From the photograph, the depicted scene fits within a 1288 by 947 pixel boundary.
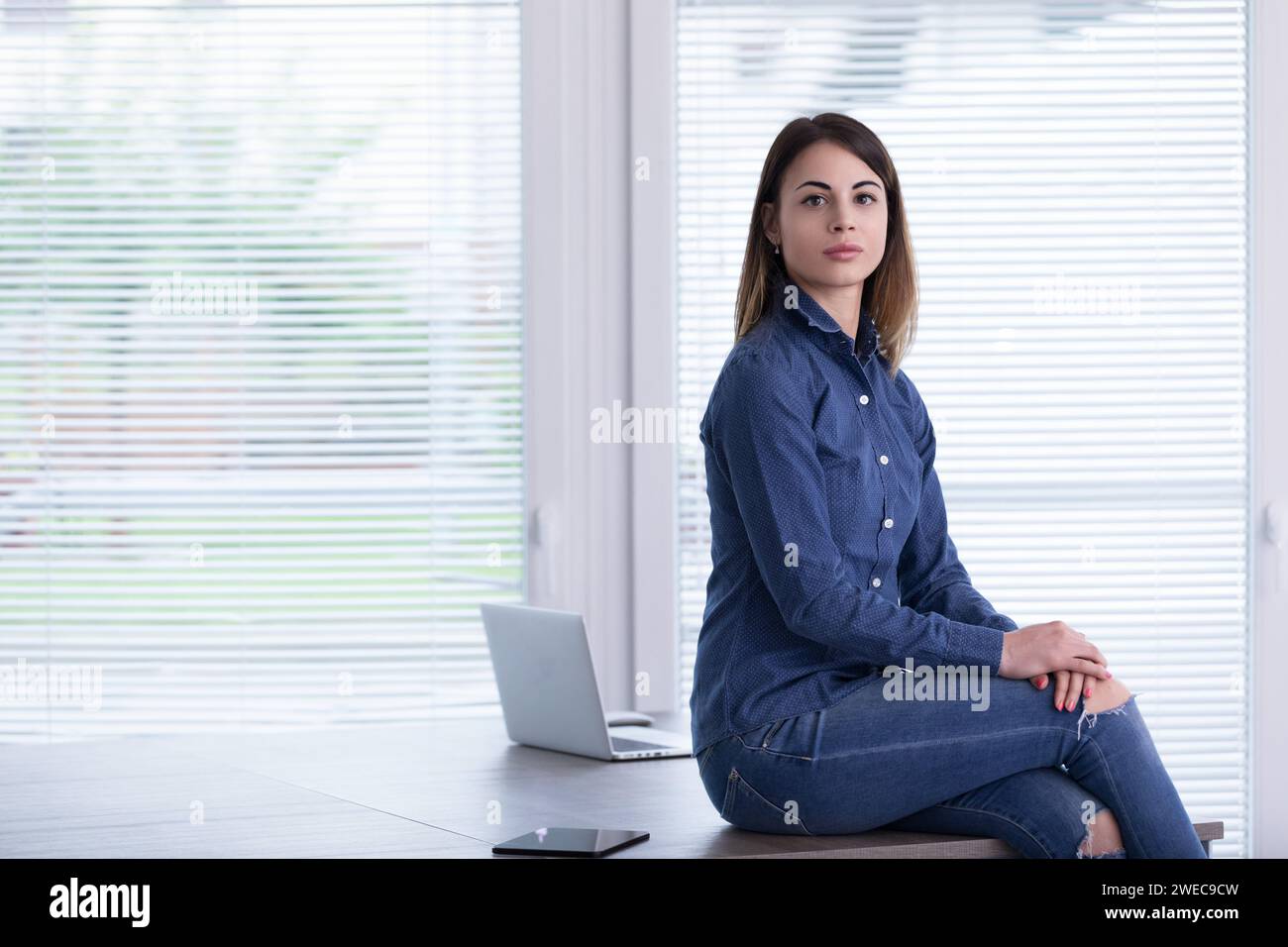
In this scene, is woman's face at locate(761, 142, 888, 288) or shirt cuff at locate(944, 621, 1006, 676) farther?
woman's face at locate(761, 142, 888, 288)

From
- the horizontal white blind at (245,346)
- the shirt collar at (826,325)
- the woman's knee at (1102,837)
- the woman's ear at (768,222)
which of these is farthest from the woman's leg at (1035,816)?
the horizontal white blind at (245,346)

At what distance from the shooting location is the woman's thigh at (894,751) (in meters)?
1.52

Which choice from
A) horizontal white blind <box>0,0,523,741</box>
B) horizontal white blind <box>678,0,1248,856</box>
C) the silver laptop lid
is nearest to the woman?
the silver laptop lid

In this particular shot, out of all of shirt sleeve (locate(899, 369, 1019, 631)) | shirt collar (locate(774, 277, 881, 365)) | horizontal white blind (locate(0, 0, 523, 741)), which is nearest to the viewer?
shirt collar (locate(774, 277, 881, 365))

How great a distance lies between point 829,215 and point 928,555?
51 centimetres

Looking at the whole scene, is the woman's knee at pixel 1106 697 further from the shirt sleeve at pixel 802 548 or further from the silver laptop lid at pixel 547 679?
the silver laptop lid at pixel 547 679

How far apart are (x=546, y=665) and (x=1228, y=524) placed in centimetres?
181

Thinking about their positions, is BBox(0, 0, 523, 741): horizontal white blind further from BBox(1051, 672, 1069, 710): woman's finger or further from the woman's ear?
BBox(1051, 672, 1069, 710): woman's finger

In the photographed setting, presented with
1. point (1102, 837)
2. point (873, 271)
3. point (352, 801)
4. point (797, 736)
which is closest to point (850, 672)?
point (797, 736)

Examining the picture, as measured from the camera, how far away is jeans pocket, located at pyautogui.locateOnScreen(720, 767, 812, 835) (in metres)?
1.55

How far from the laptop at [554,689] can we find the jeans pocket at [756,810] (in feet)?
1.33

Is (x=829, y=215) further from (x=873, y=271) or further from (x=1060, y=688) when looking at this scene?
(x=1060, y=688)

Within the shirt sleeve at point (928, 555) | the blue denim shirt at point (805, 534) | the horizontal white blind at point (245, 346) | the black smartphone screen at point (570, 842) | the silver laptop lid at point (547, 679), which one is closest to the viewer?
the black smartphone screen at point (570, 842)

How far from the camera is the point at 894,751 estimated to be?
4.99ft
